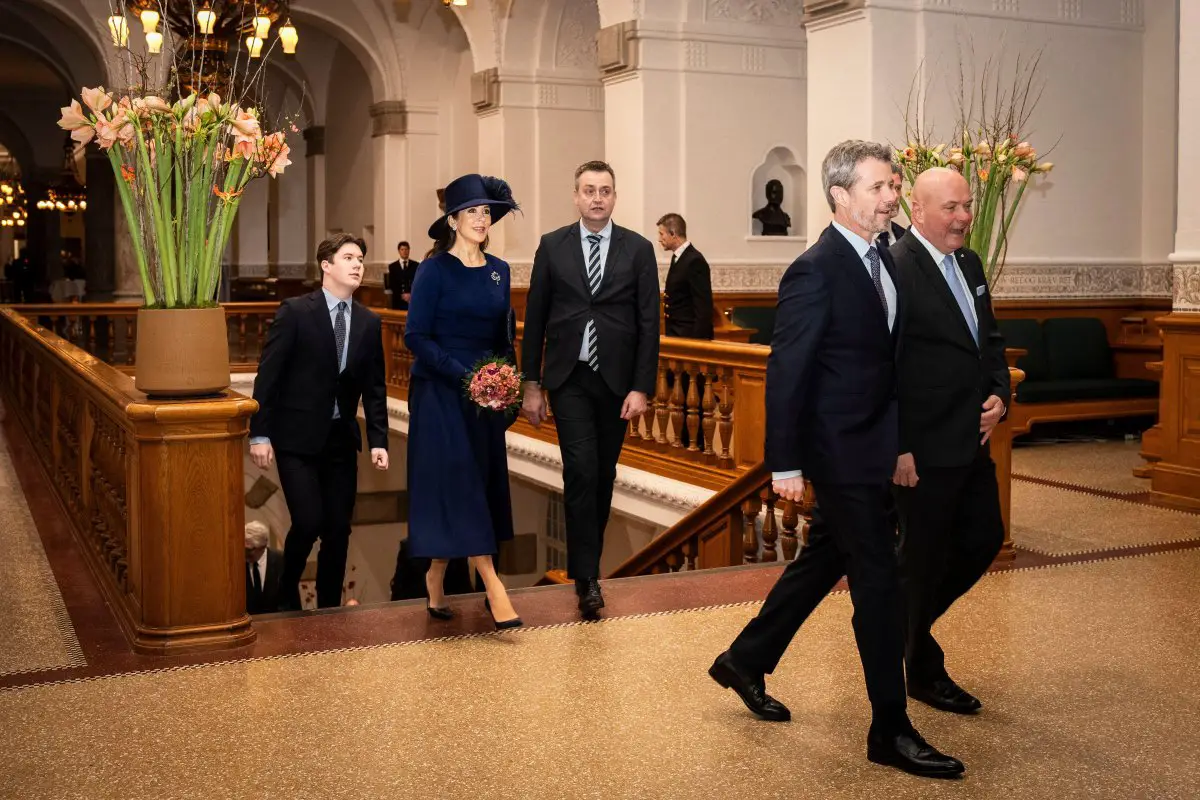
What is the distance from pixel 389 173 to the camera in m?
20.7

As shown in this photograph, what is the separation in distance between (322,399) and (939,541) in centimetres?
264

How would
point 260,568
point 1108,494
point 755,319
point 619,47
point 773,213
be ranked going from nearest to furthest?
point 260,568, point 1108,494, point 755,319, point 619,47, point 773,213

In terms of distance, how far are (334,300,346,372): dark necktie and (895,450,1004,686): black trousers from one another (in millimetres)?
2522

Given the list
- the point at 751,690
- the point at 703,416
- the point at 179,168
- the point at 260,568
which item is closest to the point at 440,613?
the point at 751,690

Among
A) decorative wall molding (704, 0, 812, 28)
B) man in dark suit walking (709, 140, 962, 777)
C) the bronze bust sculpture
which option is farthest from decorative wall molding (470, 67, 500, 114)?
man in dark suit walking (709, 140, 962, 777)

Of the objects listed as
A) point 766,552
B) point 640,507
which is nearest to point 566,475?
point 766,552

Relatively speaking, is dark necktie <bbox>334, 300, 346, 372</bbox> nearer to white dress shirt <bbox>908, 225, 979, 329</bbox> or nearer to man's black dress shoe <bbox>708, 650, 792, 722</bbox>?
man's black dress shoe <bbox>708, 650, 792, 722</bbox>

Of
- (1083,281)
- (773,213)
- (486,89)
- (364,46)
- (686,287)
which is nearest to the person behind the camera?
(686,287)

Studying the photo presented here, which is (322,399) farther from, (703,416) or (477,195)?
(703,416)

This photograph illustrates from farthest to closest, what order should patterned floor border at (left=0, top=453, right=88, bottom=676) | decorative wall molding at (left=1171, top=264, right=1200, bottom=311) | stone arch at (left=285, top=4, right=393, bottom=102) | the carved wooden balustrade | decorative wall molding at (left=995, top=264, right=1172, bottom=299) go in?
1. stone arch at (left=285, top=4, right=393, bottom=102)
2. decorative wall molding at (left=995, top=264, right=1172, bottom=299)
3. decorative wall molding at (left=1171, top=264, right=1200, bottom=311)
4. the carved wooden balustrade
5. patterned floor border at (left=0, top=453, right=88, bottom=676)

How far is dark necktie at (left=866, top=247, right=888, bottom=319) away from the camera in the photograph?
361 centimetres

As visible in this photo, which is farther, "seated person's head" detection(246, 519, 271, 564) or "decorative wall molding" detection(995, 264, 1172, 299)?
"decorative wall molding" detection(995, 264, 1172, 299)

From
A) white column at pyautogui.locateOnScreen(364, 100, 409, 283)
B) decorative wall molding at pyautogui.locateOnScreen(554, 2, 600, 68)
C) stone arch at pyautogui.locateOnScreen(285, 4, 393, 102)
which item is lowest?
white column at pyautogui.locateOnScreen(364, 100, 409, 283)

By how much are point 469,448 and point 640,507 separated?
4.19 m
